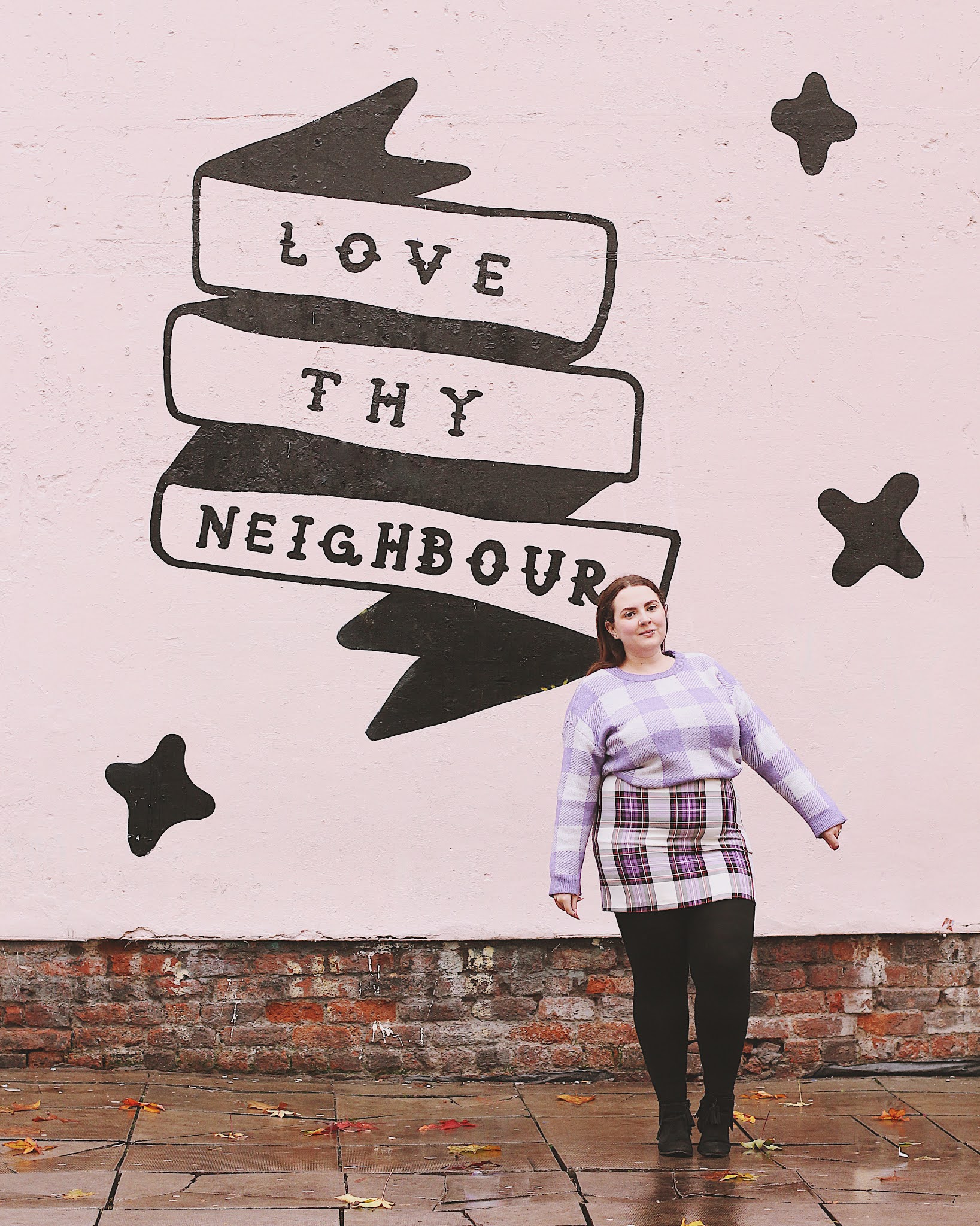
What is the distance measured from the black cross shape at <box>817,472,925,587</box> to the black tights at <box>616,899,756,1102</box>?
5.31 feet

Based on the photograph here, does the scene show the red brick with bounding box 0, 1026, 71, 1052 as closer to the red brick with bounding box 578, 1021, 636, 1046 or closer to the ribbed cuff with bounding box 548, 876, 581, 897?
the red brick with bounding box 578, 1021, 636, 1046

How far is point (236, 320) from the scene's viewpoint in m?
4.80

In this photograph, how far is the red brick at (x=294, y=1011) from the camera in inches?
183

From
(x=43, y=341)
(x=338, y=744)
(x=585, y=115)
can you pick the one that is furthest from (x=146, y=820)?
(x=585, y=115)

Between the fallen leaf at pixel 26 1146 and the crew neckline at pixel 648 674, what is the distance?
203 cm

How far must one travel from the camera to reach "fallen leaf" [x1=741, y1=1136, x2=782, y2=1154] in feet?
12.3

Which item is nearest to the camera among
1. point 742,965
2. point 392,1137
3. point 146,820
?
point 742,965

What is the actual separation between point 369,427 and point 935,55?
2496 mm

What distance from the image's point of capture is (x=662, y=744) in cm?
360

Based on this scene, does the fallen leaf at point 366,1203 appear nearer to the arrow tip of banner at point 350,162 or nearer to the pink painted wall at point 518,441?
the pink painted wall at point 518,441


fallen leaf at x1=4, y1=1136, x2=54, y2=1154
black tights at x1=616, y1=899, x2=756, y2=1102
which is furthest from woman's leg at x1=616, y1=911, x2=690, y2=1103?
fallen leaf at x1=4, y1=1136, x2=54, y2=1154

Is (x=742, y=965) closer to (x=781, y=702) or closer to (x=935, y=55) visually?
(x=781, y=702)

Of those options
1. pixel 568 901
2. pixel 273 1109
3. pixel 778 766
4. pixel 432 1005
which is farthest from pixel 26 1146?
pixel 778 766

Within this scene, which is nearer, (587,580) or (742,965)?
(742,965)
